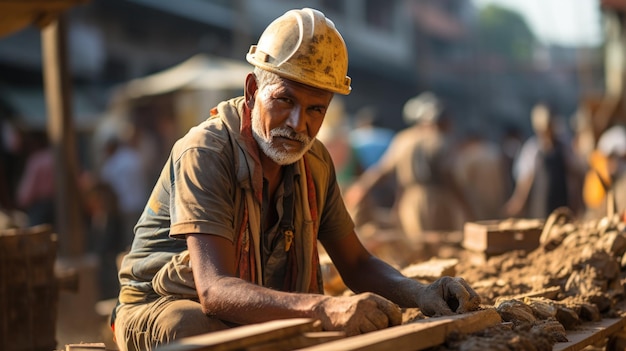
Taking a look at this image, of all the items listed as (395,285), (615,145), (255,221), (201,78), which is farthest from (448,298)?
(201,78)

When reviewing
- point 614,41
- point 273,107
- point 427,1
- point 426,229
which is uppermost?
point 427,1

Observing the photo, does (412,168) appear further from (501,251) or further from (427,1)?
(427,1)

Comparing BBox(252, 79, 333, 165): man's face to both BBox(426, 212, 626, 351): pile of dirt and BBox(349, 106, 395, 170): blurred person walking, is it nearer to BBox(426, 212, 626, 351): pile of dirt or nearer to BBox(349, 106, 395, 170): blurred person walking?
BBox(426, 212, 626, 351): pile of dirt

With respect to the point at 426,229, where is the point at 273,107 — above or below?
above

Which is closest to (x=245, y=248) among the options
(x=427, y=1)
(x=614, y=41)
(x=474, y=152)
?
(x=474, y=152)

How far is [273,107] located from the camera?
12.7 feet

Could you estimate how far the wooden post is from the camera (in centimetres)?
930

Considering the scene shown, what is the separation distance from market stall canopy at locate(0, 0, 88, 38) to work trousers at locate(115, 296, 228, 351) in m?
3.06

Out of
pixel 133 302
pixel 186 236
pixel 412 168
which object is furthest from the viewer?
pixel 412 168

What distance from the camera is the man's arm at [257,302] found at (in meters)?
3.34

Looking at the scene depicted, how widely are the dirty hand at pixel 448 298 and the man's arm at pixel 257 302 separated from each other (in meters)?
0.43

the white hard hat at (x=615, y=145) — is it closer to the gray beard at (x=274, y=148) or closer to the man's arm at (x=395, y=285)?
the man's arm at (x=395, y=285)

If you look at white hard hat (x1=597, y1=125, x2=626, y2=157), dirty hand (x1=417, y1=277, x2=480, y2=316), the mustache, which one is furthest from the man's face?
white hard hat (x1=597, y1=125, x2=626, y2=157)

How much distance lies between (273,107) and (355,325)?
96 cm
